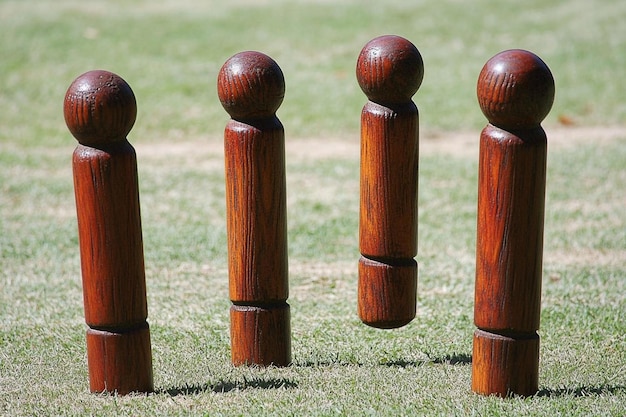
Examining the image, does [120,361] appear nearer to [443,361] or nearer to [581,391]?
[443,361]

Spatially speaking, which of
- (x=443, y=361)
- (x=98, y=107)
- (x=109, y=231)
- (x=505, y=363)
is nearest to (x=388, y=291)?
(x=443, y=361)

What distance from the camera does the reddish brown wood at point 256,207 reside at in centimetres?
324

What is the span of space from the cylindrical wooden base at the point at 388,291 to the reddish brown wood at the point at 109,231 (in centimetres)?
86

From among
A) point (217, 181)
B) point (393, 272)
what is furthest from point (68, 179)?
point (393, 272)

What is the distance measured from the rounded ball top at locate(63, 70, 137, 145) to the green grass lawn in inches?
35.8

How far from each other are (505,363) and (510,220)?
0.49m

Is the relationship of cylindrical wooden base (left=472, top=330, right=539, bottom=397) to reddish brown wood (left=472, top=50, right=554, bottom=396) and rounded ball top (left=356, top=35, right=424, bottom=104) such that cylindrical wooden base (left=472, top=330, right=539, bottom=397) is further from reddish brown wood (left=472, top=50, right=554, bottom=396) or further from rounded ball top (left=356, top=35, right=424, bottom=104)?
rounded ball top (left=356, top=35, right=424, bottom=104)

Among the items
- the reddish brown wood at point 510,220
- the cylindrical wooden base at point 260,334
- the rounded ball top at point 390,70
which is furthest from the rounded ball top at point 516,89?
A: the cylindrical wooden base at point 260,334

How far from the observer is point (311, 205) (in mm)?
7000

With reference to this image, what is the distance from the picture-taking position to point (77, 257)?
5719 mm

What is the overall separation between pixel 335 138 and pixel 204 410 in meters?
6.59

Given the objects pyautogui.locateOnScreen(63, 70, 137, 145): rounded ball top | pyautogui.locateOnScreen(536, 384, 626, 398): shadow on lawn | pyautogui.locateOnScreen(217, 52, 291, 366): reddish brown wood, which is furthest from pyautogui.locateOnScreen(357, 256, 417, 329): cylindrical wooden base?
pyautogui.locateOnScreen(63, 70, 137, 145): rounded ball top

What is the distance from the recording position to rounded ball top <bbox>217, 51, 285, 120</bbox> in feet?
10.5

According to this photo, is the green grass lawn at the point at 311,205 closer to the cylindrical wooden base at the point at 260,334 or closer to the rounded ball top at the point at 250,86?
the cylindrical wooden base at the point at 260,334
